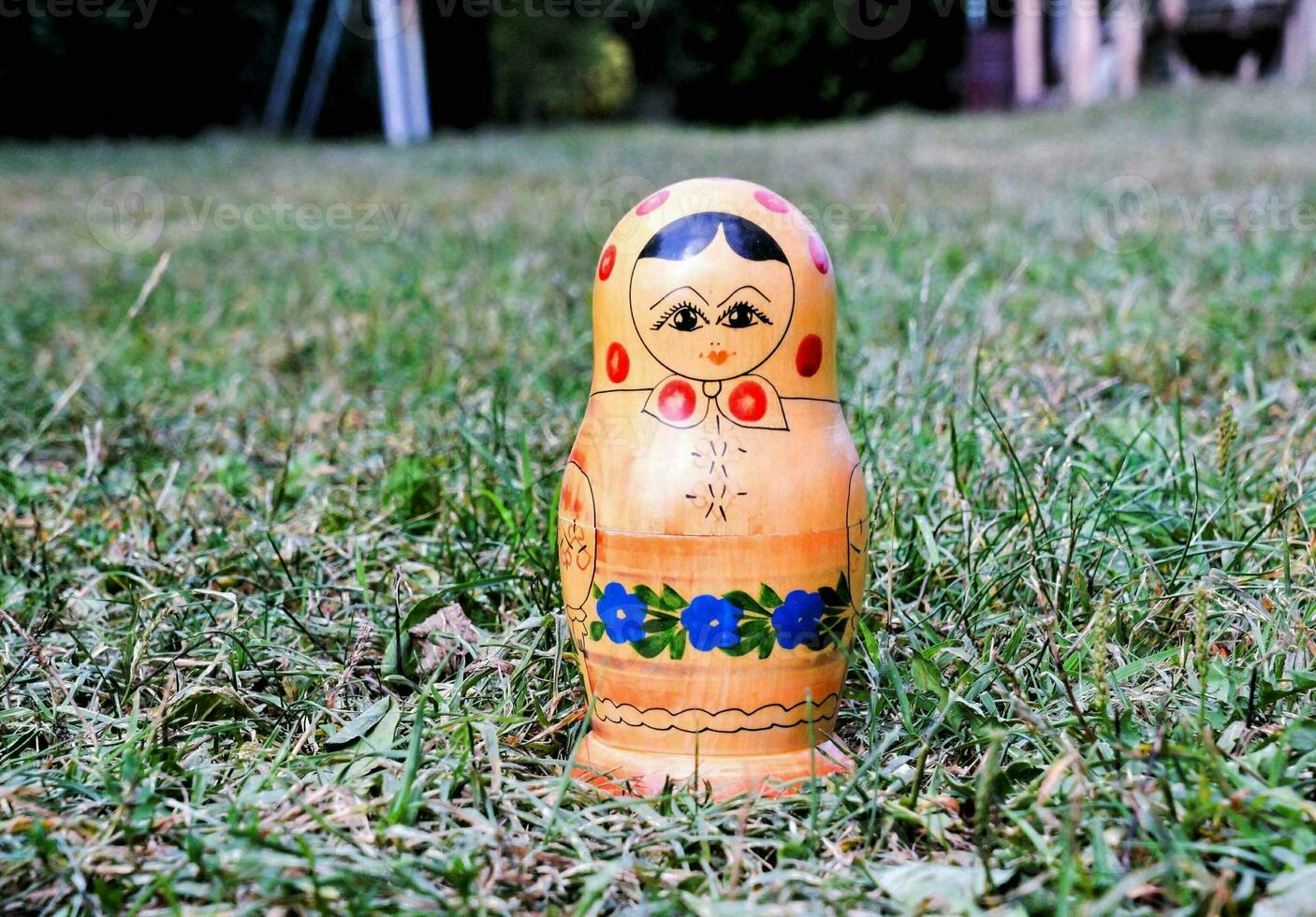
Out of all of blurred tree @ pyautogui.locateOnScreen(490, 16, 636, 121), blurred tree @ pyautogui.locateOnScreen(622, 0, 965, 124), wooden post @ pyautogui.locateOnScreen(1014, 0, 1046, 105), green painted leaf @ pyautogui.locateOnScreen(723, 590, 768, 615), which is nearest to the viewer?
green painted leaf @ pyautogui.locateOnScreen(723, 590, 768, 615)

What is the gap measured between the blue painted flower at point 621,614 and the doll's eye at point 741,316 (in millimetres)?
318

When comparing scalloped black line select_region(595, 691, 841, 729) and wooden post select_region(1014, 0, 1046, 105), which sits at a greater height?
wooden post select_region(1014, 0, 1046, 105)

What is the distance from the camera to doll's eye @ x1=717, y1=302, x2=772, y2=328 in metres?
1.39

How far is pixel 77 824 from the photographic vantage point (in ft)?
4.05

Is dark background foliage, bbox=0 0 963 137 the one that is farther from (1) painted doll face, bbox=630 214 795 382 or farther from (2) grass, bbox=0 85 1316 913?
(1) painted doll face, bbox=630 214 795 382

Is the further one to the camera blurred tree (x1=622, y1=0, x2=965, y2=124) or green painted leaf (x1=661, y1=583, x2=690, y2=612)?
blurred tree (x1=622, y1=0, x2=965, y2=124)

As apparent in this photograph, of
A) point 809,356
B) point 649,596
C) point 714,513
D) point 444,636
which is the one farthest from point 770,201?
point 444,636

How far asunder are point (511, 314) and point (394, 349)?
0.40 m

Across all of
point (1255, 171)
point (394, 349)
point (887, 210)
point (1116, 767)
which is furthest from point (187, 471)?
point (1255, 171)

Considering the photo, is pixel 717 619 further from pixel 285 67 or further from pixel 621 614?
pixel 285 67

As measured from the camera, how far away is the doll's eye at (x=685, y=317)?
139 centimetres

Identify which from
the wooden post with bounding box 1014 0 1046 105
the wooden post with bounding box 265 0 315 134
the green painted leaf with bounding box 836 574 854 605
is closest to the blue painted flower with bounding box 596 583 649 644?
the green painted leaf with bounding box 836 574 854 605

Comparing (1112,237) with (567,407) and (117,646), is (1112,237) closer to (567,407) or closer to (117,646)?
(567,407)

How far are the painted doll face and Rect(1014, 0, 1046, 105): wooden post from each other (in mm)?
14672
